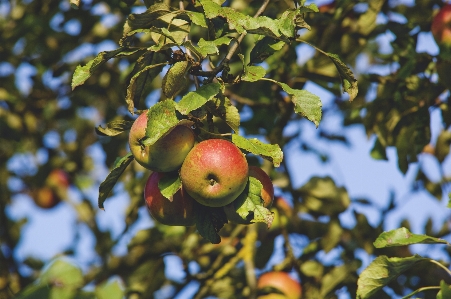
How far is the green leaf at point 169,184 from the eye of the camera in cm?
146

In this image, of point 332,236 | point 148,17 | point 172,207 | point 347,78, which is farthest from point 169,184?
point 332,236

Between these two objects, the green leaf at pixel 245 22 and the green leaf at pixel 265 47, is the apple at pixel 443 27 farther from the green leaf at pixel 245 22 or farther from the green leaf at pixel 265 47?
the green leaf at pixel 245 22

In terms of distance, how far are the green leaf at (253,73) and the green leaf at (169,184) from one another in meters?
0.29

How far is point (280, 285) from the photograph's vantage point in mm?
2689

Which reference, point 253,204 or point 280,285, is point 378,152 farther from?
point 253,204

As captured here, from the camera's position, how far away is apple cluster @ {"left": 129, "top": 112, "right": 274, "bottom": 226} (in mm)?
1438

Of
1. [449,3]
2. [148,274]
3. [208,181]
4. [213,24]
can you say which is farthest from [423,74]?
→ [148,274]

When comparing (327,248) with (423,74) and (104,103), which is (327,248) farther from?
(104,103)

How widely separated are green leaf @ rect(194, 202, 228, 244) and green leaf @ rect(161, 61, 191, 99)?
298 millimetres

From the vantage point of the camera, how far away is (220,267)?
106 inches

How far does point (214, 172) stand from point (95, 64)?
40 cm

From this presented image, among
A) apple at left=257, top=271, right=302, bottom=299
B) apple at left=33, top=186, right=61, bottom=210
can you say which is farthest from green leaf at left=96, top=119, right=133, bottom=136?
apple at left=33, top=186, right=61, bottom=210

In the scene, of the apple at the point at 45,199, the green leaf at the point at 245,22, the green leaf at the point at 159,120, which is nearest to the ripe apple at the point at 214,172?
the green leaf at the point at 159,120

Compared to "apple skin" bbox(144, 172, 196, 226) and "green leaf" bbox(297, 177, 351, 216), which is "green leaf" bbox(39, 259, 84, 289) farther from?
"green leaf" bbox(297, 177, 351, 216)
